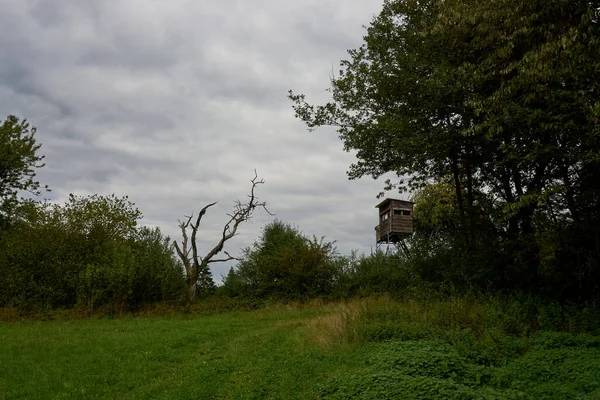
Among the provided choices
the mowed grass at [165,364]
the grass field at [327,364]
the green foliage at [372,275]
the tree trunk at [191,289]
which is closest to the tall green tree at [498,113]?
the grass field at [327,364]

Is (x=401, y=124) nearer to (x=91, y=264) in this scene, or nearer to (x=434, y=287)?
(x=434, y=287)

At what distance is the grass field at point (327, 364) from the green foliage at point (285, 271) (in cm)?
1200

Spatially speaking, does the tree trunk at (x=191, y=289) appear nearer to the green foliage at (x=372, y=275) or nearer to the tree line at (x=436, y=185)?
the tree line at (x=436, y=185)

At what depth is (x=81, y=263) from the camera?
26156 millimetres

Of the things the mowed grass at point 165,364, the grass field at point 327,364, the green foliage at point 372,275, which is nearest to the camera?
the grass field at point 327,364

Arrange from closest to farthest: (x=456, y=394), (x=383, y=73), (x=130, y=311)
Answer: (x=456, y=394) → (x=383, y=73) → (x=130, y=311)

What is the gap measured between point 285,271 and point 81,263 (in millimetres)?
11757

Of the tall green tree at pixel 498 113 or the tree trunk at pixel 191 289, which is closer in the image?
the tall green tree at pixel 498 113

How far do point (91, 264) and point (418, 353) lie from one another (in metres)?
21.7

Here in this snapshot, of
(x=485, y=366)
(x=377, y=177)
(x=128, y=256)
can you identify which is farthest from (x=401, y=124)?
(x=128, y=256)

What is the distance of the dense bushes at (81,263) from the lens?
24750 mm

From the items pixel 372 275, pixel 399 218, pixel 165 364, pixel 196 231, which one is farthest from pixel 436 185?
pixel 165 364

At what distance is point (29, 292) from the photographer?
2548 centimetres

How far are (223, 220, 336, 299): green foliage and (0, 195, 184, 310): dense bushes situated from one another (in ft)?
12.6
